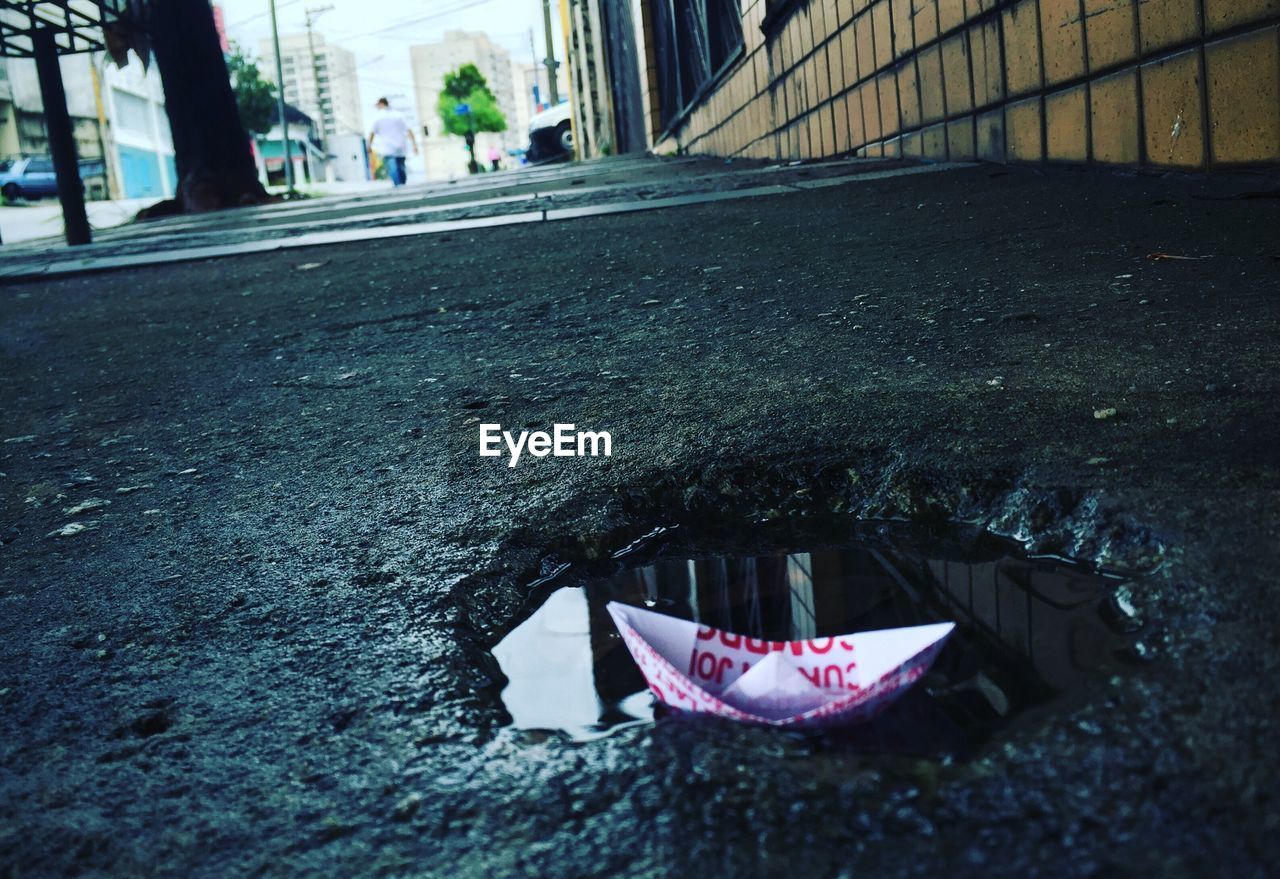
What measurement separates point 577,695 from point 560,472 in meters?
0.49

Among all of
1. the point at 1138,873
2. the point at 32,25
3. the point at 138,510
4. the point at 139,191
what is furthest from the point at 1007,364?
the point at 139,191

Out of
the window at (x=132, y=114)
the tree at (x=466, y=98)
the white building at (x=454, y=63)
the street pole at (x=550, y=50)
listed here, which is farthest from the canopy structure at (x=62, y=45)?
the white building at (x=454, y=63)

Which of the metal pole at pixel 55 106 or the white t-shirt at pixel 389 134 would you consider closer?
the metal pole at pixel 55 106

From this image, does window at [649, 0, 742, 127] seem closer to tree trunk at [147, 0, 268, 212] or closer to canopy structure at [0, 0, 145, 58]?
canopy structure at [0, 0, 145, 58]

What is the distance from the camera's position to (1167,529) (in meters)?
0.91

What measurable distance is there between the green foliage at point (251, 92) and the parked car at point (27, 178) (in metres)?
11.9

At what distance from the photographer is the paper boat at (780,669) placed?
2.46ft

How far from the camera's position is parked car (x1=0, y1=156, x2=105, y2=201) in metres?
26.3

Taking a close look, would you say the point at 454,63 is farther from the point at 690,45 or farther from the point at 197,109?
the point at 690,45

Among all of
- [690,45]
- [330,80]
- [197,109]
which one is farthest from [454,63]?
[690,45]

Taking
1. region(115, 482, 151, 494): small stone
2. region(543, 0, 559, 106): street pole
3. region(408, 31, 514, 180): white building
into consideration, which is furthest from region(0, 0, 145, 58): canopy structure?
region(408, 31, 514, 180): white building

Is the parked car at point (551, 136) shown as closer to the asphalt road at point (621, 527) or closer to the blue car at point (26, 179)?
the blue car at point (26, 179)

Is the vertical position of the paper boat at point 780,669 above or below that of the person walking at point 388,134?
below

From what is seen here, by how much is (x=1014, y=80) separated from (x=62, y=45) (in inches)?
196
